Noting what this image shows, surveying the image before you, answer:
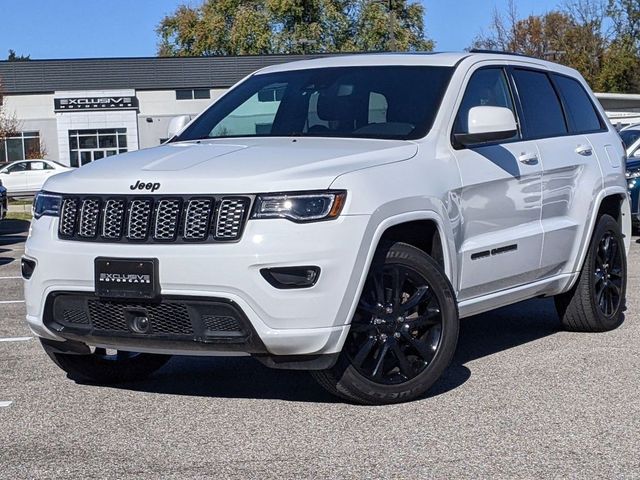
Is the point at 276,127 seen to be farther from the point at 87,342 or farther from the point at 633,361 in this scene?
the point at 633,361

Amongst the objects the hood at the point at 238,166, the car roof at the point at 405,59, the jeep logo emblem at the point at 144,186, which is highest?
the car roof at the point at 405,59

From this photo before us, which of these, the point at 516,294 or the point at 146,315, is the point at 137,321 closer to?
the point at 146,315

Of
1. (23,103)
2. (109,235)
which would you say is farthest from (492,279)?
(23,103)

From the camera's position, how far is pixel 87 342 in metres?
5.68

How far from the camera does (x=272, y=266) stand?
516cm

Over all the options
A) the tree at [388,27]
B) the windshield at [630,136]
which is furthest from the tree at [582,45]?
the windshield at [630,136]

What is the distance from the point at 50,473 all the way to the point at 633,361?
362 centimetres

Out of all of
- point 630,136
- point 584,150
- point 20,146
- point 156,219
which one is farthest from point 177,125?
point 20,146

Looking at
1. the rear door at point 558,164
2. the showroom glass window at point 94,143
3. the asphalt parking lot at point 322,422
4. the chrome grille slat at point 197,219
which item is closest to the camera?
the asphalt parking lot at point 322,422

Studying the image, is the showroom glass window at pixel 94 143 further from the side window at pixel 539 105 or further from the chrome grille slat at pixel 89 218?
the chrome grille slat at pixel 89 218

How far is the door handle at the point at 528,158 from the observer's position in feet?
22.2

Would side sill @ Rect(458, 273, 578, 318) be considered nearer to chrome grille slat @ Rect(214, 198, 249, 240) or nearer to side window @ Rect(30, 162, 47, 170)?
chrome grille slat @ Rect(214, 198, 249, 240)

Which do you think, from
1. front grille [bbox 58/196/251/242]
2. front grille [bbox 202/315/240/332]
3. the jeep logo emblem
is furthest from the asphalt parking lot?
the jeep logo emblem

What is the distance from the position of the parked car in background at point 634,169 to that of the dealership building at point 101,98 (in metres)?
43.8
